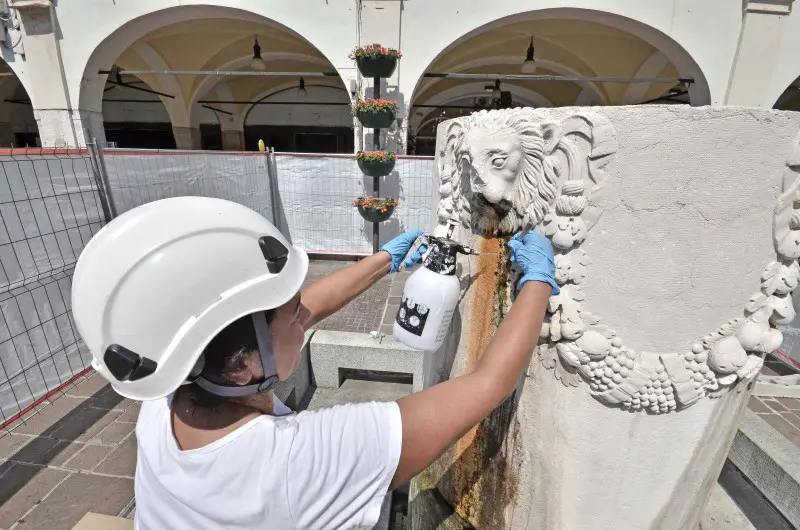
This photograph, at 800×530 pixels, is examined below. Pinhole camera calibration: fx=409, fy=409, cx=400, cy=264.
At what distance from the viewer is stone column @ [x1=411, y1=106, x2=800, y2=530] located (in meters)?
1.34

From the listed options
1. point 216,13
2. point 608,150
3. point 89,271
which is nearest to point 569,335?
point 608,150

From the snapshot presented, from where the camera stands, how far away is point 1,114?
13.8m

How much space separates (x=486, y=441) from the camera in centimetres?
204

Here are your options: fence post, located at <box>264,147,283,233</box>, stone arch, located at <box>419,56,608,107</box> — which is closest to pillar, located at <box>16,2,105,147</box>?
fence post, located at <box>264,147,283,233</box>

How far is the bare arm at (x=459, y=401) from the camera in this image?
3.29 ft

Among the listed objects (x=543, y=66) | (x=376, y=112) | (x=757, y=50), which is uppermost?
(x=543, y=66)

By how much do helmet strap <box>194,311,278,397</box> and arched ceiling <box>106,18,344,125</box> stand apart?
9.86 metres

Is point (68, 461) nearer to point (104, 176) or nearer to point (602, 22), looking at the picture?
point (104, 176)

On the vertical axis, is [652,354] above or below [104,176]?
below

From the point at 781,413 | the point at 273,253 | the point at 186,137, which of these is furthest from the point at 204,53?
the point at 781,413

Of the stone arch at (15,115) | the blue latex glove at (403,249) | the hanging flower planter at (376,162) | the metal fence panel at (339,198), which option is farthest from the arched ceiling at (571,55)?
the stone arch at (15,115)

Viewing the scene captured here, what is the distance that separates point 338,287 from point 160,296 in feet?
2.86

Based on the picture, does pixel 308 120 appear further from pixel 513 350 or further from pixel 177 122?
pixel 513 350

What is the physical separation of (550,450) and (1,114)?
767 inches
